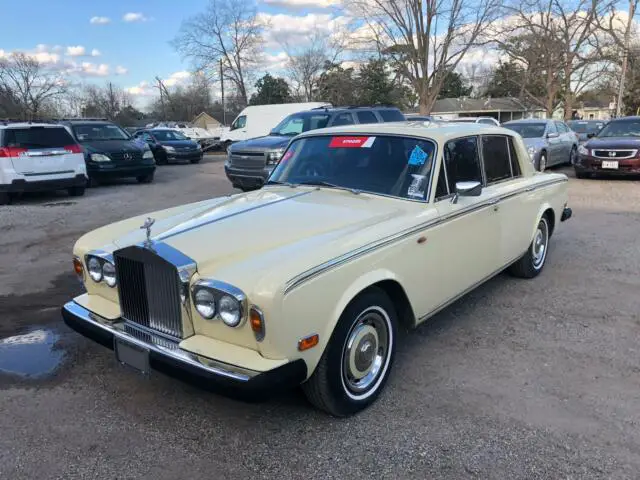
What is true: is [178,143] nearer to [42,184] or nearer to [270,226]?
[42,184]

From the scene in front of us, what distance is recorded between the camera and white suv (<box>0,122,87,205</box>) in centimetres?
1074

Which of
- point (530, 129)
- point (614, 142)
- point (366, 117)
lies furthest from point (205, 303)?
point (530, 129)

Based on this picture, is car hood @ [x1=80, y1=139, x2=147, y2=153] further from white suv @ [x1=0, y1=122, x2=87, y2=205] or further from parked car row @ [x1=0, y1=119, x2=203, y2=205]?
white suv @ [x1=0, y1=122, x2=87, y2=205]

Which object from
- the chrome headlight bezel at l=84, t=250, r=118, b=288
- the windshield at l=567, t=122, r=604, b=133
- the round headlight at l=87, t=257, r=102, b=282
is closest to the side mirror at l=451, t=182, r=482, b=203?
the chrome headlight bezel at l=84, t=250, r=118, b=288

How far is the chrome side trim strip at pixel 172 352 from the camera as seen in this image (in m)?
2.54

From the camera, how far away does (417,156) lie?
3904mm

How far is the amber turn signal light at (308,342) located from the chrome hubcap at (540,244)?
3672 millimetres

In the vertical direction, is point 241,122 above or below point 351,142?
above

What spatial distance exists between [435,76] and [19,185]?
84.8 feet

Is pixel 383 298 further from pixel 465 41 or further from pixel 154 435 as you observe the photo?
pixel 465 41

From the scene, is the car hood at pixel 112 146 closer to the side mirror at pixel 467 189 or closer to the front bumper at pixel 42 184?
the front bumper at pixel 42 184

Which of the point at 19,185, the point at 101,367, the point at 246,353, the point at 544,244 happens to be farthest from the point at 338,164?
the point at 19,185

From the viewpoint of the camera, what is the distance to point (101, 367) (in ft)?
12.5

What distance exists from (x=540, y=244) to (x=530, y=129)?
10370 mm
